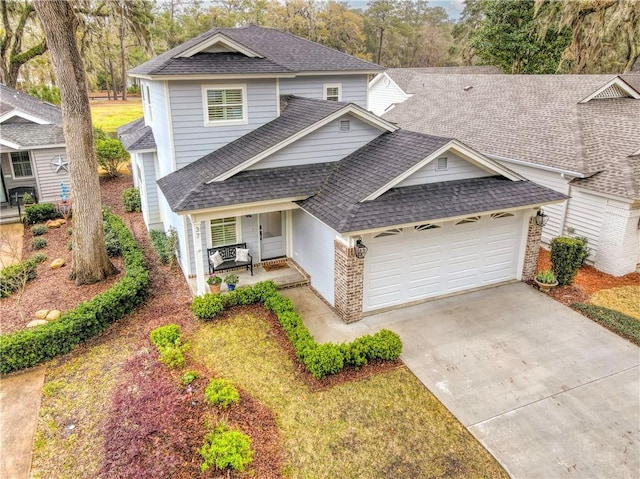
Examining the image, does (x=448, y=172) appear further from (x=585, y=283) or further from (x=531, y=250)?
(x=585, y=283)

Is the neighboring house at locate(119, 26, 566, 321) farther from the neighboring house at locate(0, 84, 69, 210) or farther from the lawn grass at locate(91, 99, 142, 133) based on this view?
the lawn grass at locate(91, 99, 142, 133)

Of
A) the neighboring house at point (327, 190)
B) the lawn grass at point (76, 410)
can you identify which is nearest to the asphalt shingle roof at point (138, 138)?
the neighboring house at point (327, 190)

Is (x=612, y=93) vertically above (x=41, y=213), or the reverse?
(x=612, y=93)

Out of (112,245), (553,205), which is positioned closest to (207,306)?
(112,245)

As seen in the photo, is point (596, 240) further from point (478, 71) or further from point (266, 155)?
point (478, 71)

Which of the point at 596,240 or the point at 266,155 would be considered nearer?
the point at 266,155

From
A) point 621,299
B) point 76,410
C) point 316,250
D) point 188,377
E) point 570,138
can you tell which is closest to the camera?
point 76,410

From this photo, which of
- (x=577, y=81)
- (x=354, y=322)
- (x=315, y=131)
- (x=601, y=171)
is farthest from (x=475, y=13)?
(x=354, y=322)
